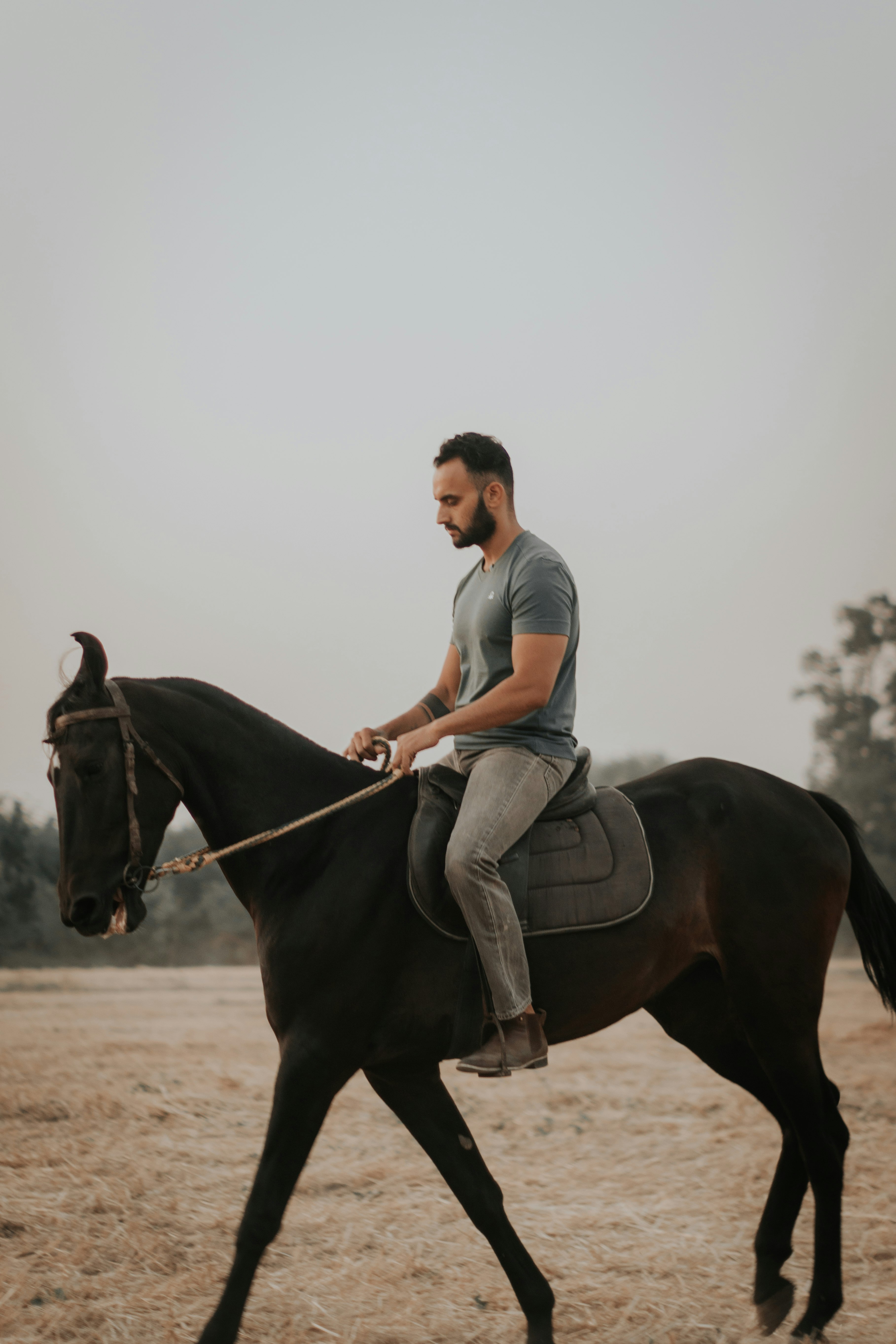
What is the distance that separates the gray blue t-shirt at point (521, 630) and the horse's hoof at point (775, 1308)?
196 centimetres

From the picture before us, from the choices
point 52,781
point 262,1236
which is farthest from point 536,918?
point 52,781

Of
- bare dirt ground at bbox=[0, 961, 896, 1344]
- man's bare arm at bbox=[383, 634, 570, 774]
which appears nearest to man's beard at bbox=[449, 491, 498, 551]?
man's bare arm at bbox=[383, 634, 570, 774]

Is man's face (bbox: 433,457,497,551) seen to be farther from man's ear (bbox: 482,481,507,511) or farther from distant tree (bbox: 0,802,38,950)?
distant tree (bbox: 0,802,38,950)

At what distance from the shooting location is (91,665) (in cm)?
277

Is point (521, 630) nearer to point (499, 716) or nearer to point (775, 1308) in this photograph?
point (499, 716)

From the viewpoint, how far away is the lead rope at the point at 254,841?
9.34ft

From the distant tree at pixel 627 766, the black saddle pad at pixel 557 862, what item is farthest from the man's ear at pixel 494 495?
the distant tree at pixel 627 766

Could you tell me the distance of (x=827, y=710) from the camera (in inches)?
516

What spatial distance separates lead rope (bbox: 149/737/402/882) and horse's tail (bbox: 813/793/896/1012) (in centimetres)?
165

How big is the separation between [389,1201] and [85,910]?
2.75 m

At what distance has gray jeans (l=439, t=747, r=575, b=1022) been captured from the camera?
2.80 metres

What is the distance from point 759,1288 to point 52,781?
2.85 metres

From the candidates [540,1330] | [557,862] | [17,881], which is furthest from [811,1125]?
[17,881]

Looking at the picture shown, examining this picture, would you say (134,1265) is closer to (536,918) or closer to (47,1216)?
(47,1216)
